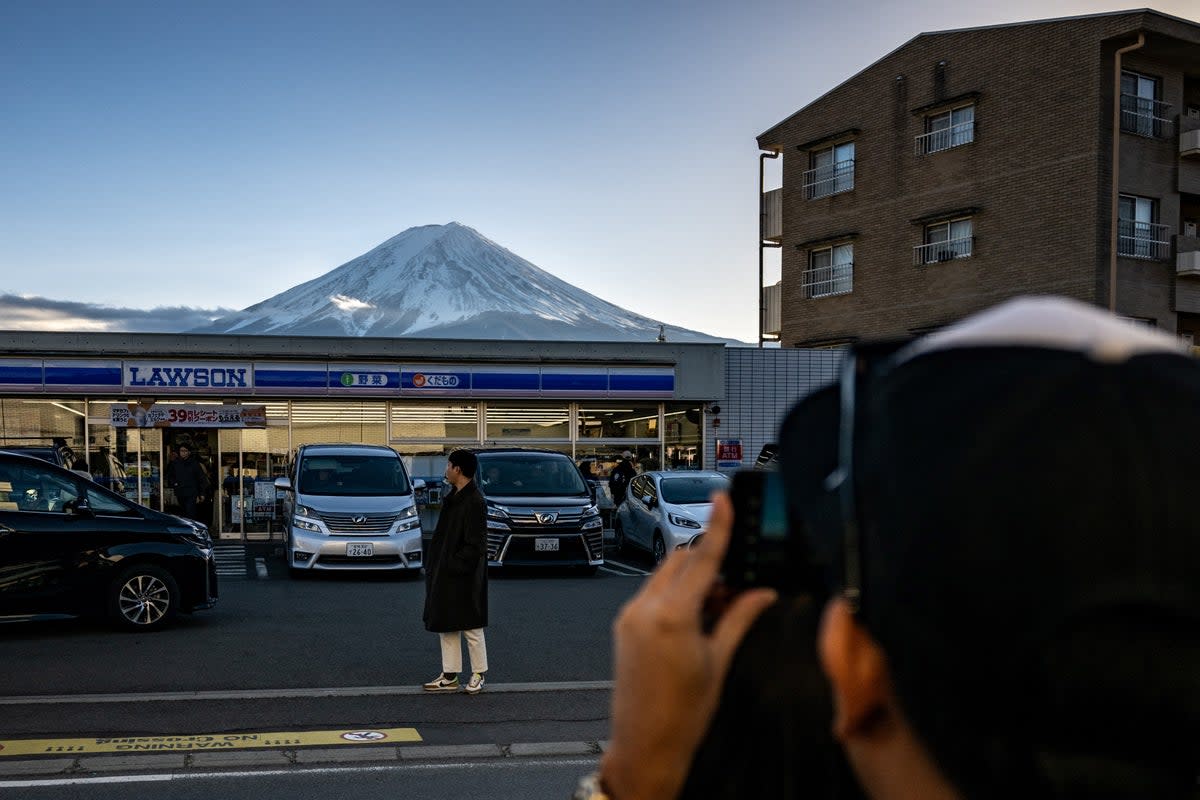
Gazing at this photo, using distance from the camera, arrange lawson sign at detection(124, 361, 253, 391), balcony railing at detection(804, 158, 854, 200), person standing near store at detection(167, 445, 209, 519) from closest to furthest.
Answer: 1. person standing near store at detection(167, 445, 209, 519)
2. lawson sign at detection(124, 361, 253, 391)
3. balcony railing at detection(804, 158, 854, 200)

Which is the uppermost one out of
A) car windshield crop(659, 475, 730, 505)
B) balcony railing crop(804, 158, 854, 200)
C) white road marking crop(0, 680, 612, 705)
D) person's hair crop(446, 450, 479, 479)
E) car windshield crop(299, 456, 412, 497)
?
balcony railing crop(804, 158, 854, 200)

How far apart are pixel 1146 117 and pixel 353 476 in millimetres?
21330

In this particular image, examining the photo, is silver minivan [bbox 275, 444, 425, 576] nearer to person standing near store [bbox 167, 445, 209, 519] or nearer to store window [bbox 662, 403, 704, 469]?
person standing near store [bbox 167, 445, 209, 519]

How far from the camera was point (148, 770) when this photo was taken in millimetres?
6551

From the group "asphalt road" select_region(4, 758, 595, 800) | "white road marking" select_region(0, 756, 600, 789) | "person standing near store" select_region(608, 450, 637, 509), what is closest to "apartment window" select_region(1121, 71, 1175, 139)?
"person standing near store" select_region(608, 450, 637, 509)

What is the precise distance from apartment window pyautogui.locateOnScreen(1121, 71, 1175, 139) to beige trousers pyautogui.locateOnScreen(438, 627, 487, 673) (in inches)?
963

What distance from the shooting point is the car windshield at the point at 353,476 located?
57.3ft

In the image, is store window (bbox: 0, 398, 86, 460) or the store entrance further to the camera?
the store entrance

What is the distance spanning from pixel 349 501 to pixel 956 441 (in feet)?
55.4

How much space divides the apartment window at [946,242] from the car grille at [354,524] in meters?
19.0

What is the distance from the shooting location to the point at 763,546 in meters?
0.99

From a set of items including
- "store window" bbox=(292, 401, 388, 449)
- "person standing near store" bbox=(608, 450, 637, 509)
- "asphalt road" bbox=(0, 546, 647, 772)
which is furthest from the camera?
"person standing near store" bbox=(608, 450, 637, 509)

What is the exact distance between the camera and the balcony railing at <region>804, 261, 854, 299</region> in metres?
33.4

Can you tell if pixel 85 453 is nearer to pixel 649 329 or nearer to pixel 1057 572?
pixel 1057 572
